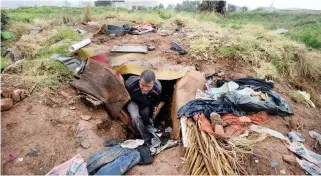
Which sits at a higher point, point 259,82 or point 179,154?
point 259,82

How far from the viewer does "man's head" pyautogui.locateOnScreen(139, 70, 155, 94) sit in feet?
12.3

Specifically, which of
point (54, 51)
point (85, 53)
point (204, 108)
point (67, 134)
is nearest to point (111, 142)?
point (67, 134)

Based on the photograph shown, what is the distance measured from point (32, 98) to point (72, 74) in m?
0.90

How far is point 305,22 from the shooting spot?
43.6ft

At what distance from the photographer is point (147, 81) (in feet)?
12.4

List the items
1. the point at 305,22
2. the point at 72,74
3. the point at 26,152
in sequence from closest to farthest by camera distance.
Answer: the point at 26,152 < the point at 72,74 < the point at 305,22

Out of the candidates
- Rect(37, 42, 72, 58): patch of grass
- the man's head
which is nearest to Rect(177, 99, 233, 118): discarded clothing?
the man's head

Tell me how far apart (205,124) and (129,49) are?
2.95m

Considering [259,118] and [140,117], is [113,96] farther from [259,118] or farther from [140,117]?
[259,118]

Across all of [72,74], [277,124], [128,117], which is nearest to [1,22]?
[72,74]

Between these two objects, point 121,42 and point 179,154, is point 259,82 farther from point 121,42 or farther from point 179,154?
point 121,42

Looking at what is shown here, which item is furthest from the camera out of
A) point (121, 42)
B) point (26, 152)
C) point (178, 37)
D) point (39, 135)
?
point (178, 37)

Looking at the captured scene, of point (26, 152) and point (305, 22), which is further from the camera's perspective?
point (305, 22)

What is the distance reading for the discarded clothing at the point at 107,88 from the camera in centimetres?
402
